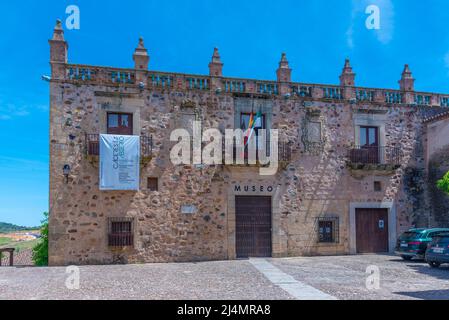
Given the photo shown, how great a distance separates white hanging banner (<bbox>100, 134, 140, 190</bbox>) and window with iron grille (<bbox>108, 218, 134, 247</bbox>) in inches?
48.0

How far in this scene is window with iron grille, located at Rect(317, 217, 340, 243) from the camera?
54.8ft

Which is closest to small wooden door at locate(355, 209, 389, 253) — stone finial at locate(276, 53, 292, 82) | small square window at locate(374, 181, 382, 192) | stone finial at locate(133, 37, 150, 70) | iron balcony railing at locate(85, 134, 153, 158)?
small square window at locate(374, 181, 382, 192)

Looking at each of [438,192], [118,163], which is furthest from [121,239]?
[438,192]

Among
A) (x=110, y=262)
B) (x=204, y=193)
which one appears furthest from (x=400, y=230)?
(x=110, y=262)

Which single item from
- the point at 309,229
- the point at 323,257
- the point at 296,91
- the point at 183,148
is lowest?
the point at 323,257

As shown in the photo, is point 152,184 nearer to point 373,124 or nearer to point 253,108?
point 253,108

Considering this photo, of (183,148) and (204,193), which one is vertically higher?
(183,148)

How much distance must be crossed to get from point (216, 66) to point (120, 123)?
4.38m

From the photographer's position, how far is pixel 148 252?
48.6ft

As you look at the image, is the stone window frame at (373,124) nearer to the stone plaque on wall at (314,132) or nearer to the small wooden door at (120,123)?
the stone plaque on wall at (314,132)

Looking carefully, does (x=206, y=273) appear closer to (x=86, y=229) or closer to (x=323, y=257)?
(x=86, y=229)

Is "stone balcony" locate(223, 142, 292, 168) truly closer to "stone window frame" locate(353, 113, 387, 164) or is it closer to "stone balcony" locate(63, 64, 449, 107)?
"stone balcony" locate(63, 64, 449, 107)
